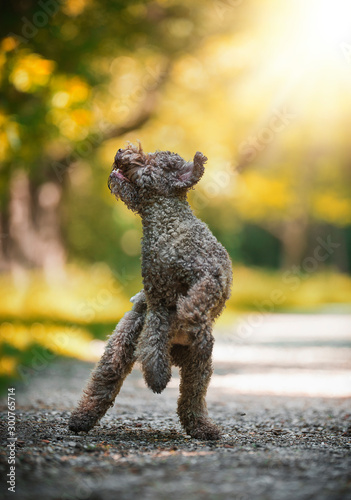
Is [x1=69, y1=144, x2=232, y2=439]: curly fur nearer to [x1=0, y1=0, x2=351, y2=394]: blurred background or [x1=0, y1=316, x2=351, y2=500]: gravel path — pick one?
[x1=0, y1=316, x2=351, y2=500]: gravel path

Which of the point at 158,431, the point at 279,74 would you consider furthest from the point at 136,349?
the point at 279,74

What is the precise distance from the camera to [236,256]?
110 feet

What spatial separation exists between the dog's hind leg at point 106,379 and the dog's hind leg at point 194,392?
314 millimetres

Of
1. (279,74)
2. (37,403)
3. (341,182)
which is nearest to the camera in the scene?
(37,403)

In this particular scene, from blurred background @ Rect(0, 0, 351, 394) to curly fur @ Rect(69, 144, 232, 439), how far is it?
210 centimetres

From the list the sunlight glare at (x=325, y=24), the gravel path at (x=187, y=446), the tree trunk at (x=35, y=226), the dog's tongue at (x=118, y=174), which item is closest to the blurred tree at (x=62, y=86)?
the tree trunk at (x=35, y=226)

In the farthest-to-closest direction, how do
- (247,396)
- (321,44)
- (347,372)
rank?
(321,44) < (347,372) < (247,396)

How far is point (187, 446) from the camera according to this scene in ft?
14.2

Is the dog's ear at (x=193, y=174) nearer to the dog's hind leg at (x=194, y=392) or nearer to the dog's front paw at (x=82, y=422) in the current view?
the dog's hind leg at (x=194, y=392)

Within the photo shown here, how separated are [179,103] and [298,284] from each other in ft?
40.1

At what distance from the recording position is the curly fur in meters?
4.47

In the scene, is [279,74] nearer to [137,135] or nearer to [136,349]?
[137,135]

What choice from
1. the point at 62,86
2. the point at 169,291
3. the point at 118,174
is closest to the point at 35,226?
the point at 62,86

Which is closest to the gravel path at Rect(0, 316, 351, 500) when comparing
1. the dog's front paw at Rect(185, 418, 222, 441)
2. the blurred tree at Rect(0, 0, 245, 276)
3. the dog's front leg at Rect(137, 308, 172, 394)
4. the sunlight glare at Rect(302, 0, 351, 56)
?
the dog's front paw at Rect(185, 418, 222, 441)
